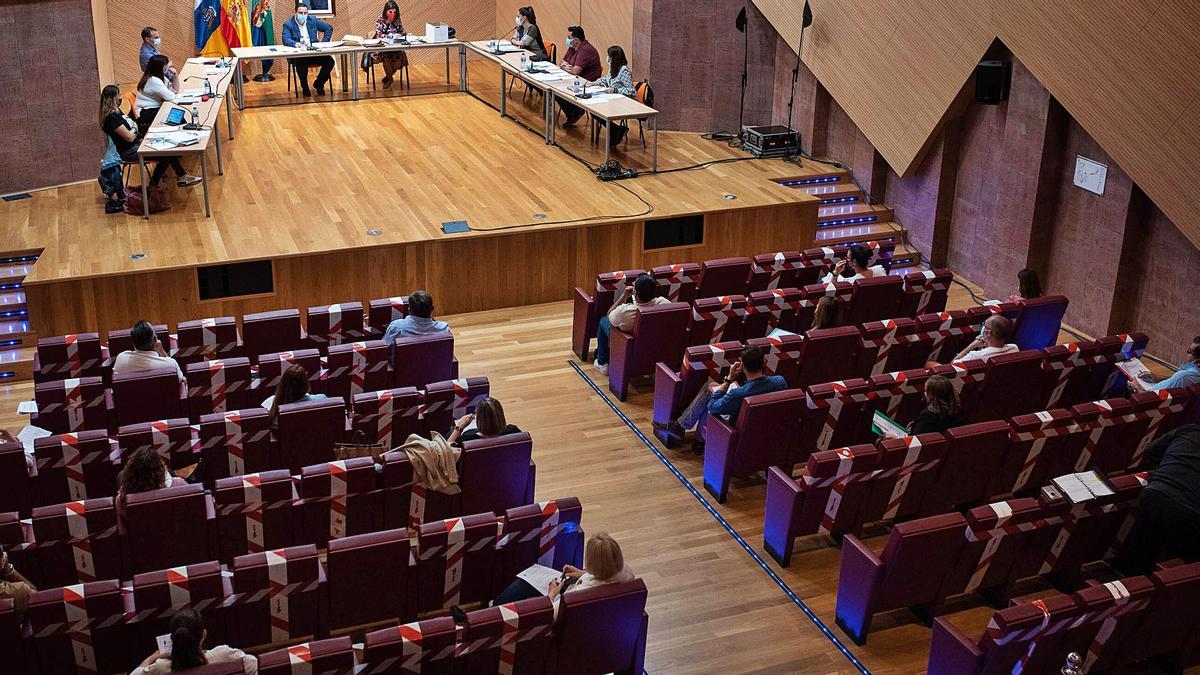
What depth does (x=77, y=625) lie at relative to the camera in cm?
401

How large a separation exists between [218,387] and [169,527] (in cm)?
147

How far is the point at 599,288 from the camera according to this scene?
743cm

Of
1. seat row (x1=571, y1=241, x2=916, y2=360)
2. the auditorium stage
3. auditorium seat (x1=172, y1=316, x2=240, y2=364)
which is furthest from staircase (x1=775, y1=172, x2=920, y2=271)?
auditorium seat (x1=172, y1=316, x2=240, y2=364)

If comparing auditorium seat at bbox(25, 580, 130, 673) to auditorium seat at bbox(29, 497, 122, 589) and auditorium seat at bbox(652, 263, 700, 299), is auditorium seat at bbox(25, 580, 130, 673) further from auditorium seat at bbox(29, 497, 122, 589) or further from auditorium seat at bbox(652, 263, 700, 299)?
auditorium seat at bbox(652, 263, 700, 299)

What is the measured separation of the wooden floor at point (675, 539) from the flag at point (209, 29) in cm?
701

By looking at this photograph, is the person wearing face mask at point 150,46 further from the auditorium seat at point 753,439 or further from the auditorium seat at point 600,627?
the auditorium seat at point 600,627

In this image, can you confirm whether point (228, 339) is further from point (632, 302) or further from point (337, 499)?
point (632, 302)

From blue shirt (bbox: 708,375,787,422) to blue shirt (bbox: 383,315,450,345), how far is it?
1.67 meters

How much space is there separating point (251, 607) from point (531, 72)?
819cm

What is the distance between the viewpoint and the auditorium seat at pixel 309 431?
544 centimetres

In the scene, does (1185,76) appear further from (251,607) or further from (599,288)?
(251,607)

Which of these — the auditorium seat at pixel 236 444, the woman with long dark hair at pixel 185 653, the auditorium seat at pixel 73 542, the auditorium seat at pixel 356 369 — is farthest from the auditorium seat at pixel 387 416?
the woman with long dark hair at pixel 185 653

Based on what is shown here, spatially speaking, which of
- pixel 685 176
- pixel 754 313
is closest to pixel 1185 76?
pixel 754 313

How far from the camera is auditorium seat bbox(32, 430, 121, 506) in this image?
5.10m
